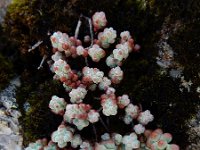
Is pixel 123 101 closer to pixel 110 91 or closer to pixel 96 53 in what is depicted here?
pixel 110 91

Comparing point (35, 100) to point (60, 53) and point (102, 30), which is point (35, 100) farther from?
point (102, 30)

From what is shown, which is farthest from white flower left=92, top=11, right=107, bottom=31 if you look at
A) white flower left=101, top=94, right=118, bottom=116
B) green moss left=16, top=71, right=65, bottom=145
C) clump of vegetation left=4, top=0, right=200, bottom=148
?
white flower left=101, top=94, right=118, bottom=116

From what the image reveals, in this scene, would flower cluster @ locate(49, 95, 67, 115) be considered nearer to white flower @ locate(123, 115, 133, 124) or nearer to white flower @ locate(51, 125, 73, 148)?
white flower @ locate(51, 125, 73, 148)

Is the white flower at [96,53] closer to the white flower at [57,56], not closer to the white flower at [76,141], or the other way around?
the white flower at [57,56]

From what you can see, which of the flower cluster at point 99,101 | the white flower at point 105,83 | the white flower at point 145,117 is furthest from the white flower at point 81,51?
the white flower at point 145,117

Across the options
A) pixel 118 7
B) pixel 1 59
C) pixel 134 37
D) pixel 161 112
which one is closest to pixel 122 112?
pixel 161 112
